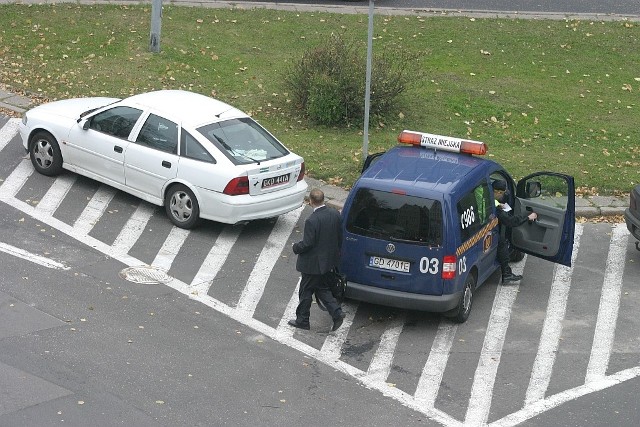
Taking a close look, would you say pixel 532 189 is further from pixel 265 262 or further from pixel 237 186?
pixel 237 186

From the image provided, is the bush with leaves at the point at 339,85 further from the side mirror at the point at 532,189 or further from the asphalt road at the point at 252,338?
the side mirror at the point at 532,189

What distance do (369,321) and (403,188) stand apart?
168 cm

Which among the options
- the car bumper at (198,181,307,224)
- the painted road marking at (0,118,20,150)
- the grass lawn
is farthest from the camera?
the grass lawn

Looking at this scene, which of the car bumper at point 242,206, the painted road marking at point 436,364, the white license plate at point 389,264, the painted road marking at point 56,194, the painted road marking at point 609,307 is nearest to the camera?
the painted road marking at point 436,364

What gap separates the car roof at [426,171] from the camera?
1221 centimetres

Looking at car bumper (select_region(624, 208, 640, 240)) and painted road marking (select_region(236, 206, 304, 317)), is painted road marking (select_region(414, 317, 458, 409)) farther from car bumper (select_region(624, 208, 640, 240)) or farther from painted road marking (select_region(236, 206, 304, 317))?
car bumper (select_region(624, 208, 640, 240))

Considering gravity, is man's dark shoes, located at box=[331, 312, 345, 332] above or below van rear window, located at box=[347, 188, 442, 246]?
below

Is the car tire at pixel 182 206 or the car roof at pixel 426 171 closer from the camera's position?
the car roof at pixel 426 171

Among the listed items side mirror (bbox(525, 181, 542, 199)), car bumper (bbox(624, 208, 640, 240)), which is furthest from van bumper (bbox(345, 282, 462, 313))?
car bumper (bbox(624, 208, 640, 240))

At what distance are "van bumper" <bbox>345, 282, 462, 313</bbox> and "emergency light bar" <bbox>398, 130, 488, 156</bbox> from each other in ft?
6.54

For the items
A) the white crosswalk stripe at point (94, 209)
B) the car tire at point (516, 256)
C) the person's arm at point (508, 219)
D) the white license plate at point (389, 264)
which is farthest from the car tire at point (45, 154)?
the car tire at point (516, 256)

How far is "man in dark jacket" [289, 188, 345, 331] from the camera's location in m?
11.9

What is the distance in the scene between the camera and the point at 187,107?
15320 mm

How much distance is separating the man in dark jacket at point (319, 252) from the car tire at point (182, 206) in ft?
9.59
